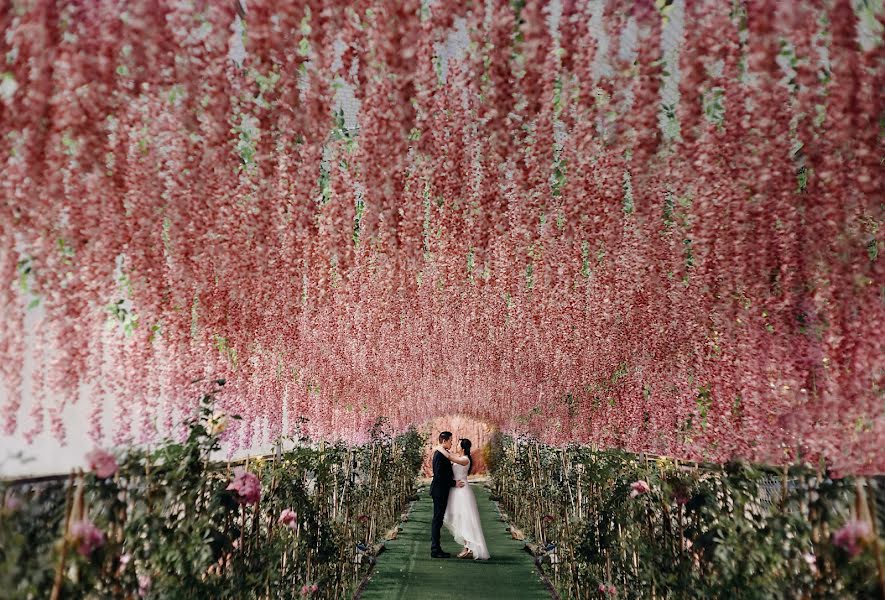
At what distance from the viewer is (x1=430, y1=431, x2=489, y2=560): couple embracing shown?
7094 millimetres

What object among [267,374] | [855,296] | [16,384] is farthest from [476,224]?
[267,374]

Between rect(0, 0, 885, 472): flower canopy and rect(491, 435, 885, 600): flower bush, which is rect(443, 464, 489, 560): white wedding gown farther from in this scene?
rect(0, 0, 885, 472): flower canopy

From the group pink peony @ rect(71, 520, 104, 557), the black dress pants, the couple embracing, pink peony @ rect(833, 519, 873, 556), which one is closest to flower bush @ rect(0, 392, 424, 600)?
pink peony @ rect(71, 520, 104, 557)

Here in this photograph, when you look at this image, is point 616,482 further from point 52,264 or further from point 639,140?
point 52,264

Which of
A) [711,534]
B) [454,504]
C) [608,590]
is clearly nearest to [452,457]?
[454,504]

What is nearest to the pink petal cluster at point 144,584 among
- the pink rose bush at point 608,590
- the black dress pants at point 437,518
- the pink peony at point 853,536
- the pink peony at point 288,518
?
the pink peony at point 288,518

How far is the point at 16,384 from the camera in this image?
3.33 m

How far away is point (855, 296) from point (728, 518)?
4.08 ft

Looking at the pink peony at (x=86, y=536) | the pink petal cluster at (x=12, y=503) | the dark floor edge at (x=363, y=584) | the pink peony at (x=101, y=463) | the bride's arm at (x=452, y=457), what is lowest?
the dark floor edge at (x=363, y=584)

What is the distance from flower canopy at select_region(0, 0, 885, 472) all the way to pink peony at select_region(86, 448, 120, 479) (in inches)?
42.0

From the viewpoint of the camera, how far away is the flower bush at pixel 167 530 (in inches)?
68.4

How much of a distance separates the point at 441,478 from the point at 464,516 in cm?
45

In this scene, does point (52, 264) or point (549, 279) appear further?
point (549, 279)

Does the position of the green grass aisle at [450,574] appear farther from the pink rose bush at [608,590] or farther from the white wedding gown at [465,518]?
the pink rose bush at [608,590]
